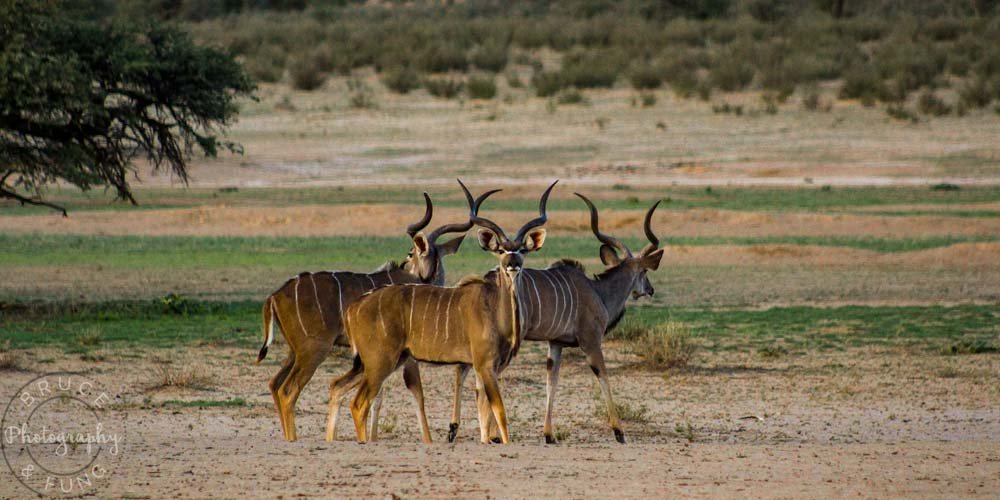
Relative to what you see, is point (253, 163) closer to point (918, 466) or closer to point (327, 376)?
point (327, 376)

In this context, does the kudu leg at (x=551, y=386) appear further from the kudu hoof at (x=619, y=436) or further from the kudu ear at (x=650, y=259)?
the kudu ear at (x=650, y=259)

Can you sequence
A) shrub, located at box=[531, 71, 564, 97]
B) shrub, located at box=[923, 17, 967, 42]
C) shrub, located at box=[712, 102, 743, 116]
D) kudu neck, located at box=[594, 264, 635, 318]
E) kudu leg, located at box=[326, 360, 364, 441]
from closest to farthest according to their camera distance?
kudu leg, located at box=[326, 360, 364, 441] → kudu neck, located at box=[594, 264, 635, 318] → shrub, located at box=[712, 102, 743, 116] → shrub, located at box=[531, 71, 564, 97] → shrub, located at box=[923, 17, 967, 42]

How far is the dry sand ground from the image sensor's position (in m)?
8.34

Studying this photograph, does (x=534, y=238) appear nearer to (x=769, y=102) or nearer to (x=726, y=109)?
(x=726, y=109)

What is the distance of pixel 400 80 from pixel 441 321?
35.3 m

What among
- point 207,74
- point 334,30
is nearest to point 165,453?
point 207,74

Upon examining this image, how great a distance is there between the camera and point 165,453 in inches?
356

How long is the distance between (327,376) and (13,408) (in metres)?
3.24

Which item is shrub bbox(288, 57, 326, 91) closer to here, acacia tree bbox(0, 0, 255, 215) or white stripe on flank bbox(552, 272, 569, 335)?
acacia tree bbox(0, 0, 255, 215)

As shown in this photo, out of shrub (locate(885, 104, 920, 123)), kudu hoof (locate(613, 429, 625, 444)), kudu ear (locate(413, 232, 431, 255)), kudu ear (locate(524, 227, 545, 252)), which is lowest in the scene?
shrub (locate(885, 104, 920, 123))

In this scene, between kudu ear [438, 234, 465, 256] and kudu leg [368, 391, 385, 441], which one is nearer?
kudu leg [368, 391, 385, 441]

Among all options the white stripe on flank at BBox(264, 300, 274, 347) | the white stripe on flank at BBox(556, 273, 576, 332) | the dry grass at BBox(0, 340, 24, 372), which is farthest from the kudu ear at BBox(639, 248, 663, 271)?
the dry grass at BBox(0, 340, 24, 372)

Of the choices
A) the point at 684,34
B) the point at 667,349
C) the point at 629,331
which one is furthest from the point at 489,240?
the point at 684,34

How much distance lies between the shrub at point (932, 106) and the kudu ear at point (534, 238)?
30.3 meters
